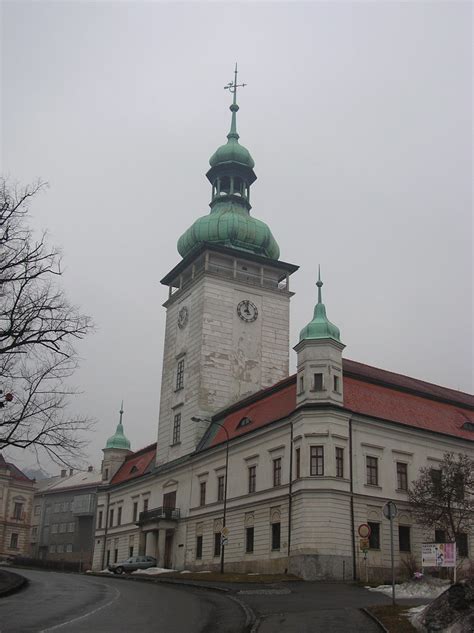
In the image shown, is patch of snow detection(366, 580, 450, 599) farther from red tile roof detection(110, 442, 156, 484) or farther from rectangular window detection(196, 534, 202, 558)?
red tile roof detection(110, 442, 156, 484)

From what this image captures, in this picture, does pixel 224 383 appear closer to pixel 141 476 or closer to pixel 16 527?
pixel 141 476

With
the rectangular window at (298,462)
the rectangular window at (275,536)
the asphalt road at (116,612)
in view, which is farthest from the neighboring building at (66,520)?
the asphalt road at (116,612)

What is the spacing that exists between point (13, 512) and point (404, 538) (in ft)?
204

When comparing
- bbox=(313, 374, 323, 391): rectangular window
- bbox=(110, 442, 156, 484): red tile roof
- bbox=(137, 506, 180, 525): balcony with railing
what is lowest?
bbox=(137, 506, 180, 525): balcony with railing

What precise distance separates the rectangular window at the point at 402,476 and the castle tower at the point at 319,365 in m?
5.94

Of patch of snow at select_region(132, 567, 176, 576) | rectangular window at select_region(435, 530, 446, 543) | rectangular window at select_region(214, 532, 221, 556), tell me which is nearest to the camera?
rectangular window at select_region(435, 530, 446, 543)

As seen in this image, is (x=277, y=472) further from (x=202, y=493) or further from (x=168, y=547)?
(x=168, y=547)

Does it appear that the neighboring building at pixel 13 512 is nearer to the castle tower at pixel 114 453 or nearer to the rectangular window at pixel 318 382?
the castle tower at pixel 114 453

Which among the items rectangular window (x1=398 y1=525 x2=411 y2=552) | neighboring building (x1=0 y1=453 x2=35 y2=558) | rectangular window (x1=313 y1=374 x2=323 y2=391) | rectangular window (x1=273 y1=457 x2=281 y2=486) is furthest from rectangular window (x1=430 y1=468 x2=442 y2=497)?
neighboring building (x1=0 y1=453 x2=35 y2=558)

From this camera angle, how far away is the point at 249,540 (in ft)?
149

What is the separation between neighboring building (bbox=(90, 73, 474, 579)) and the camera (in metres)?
41.3

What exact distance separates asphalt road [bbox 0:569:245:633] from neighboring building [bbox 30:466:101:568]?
7387cm

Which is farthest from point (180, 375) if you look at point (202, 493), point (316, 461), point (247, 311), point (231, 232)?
point (316, 461)

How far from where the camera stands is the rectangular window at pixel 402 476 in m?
44.1
